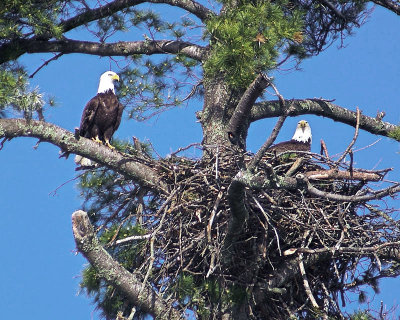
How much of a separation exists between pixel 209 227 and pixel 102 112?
7.17 ft

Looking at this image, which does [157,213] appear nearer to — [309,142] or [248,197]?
[248,197]

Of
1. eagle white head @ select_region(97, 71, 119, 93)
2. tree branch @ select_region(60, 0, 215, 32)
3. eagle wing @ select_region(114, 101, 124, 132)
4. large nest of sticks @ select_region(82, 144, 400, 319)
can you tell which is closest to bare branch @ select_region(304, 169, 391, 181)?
large nest of sticks @ select_region(82, 144, 400, 319)

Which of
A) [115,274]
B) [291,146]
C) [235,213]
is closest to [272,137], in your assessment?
[235,213]

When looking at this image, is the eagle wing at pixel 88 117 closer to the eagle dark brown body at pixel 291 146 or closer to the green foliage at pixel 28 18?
the green foliage at pixel 28 18

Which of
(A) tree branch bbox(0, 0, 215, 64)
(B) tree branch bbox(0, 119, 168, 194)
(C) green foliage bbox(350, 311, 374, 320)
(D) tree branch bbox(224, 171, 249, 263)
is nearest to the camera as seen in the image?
(C) green foliage bbox(350, 311, 374, 320)

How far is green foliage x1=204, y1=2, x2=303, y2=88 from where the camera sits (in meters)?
5.76

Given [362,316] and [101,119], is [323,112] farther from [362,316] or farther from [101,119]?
[362,316]

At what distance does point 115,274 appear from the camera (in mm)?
5641

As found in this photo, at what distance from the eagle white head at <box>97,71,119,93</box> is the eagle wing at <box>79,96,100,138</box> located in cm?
28

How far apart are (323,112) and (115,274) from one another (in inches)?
105

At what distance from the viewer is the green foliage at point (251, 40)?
18.9 ft

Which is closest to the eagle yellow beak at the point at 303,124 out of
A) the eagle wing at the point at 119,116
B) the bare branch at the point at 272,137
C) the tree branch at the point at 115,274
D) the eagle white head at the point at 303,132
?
the eagle white head at the point at 303,132

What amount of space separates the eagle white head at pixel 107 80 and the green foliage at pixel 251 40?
1909 mm

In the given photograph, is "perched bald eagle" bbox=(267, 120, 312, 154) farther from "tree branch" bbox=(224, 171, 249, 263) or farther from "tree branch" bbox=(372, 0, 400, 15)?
"tree branch" bbox=(224, 171, 249, 263)
